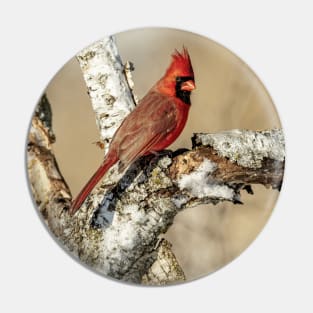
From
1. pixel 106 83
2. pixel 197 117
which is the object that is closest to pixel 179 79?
pixel 197 117

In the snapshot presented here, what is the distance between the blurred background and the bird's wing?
5 cm

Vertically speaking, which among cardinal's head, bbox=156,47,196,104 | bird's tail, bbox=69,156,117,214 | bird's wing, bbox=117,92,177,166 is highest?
cardinal's head, bbox=156,47,196,104

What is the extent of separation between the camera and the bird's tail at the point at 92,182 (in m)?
2.16

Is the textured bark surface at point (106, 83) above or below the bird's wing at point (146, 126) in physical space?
above

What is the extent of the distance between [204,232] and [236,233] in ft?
0.43

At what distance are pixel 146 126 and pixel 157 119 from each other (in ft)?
0.17

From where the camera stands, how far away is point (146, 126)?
2209mm

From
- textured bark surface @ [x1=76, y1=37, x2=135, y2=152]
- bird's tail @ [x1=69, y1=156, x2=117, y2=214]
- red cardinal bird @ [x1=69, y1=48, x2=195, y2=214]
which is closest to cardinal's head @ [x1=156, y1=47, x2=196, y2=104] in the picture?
red cardinal bird @ [x1=69, y1=48, x2=195, y2=214]

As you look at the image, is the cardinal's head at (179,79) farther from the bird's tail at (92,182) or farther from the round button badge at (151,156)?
the bird's tail at (92,182)

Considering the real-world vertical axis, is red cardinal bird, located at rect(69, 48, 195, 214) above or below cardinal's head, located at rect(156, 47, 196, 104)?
below

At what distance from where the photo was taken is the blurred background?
2168 millimetres

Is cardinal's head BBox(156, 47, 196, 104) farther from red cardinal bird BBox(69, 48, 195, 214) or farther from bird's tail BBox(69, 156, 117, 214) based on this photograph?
bird's tail BBox(69, 156, 117, 214)

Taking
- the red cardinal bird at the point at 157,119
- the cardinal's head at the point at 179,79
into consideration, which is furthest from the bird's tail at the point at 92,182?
the cardinal's head at the point at 179,79

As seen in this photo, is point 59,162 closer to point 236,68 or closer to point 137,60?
point 137,60
